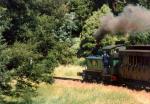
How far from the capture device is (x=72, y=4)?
5659 centimetres

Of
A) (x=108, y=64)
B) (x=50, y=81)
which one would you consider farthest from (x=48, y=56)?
(x=108, y=64)

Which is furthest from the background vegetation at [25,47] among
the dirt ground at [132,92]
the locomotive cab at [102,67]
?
the locomotive cab at [102,67]

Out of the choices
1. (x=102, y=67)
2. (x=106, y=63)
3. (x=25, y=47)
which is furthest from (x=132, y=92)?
(x=25, y=47)

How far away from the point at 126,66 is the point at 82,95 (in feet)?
13.4

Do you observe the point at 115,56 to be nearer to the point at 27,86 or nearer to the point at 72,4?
the point at 27,86

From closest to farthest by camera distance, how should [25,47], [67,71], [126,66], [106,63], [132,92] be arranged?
1. [25,47]
2. [132,92]
3. [126,66]
4. [106,63]
5. [67,71]

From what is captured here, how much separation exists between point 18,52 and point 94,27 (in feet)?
85.6

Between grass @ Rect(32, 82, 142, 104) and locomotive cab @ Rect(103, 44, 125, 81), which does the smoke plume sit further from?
grass @ Rect(32, 82, 142, 104)

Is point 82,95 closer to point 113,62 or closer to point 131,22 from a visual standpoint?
point 113,62

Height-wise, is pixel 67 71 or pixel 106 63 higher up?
pixel 106 63

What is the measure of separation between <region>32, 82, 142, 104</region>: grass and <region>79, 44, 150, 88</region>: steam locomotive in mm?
1663

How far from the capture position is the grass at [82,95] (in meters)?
21.9

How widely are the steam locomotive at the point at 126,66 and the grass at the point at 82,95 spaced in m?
1.66

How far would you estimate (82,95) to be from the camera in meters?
23.9
